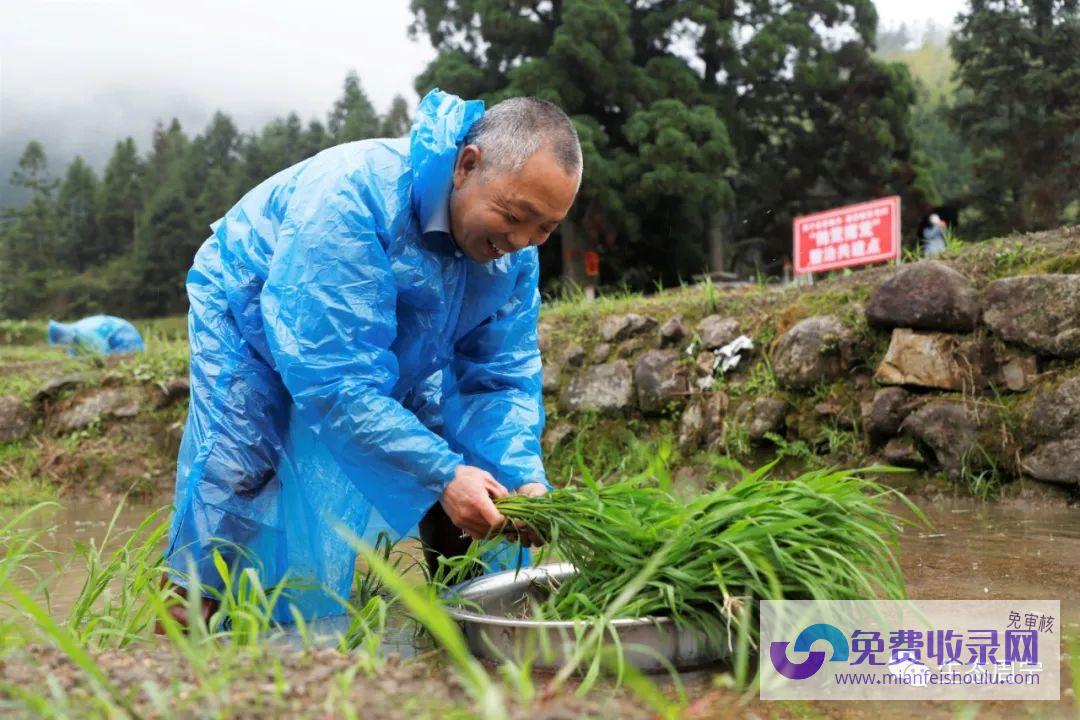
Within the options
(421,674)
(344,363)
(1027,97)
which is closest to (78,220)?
(1027,97)

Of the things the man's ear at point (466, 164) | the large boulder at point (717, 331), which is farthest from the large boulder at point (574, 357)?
the man's ear at point (466, 164)

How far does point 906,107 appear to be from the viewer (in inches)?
645

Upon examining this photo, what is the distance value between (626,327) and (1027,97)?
12564 mm

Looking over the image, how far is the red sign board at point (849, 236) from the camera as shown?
6.29 meters

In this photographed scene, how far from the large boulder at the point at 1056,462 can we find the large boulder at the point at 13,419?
5434mm

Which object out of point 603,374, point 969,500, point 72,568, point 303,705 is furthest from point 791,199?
point 303,705

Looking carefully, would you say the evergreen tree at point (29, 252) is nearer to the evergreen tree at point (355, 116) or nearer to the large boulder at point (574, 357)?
the evergreen tree at point (355, 116)

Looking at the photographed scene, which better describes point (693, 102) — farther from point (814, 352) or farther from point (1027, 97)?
point (814, 352)

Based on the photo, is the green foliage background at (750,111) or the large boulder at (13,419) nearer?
the large boulder at (13,419)

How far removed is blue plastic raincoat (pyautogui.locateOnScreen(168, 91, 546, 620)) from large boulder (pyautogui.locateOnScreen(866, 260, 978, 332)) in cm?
196

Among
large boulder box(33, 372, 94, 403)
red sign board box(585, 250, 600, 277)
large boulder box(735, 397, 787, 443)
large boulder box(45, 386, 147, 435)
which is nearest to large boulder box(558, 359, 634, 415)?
large boulder box(735, 397, 787, 443)

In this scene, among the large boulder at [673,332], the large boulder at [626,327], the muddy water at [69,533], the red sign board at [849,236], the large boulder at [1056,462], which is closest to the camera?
the muddy water at [69,533]

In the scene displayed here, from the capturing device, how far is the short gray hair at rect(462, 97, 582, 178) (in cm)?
199

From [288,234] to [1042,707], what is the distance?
165 cm
